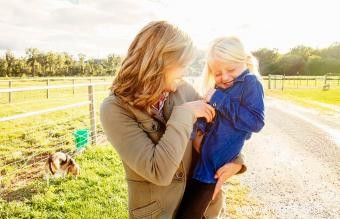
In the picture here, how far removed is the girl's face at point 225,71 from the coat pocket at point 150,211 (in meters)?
0.76

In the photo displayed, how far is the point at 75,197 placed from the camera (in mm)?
4957

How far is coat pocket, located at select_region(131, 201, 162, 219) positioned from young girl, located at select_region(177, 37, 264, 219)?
172mm

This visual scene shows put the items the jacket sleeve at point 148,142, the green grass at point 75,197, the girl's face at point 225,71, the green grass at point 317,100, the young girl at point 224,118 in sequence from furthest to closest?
the green grass at point 317,100
the green grass at point 75,197
the girl's face at point 225,71
the young girl at point 224,118
the jacket sleeve at point 148,142

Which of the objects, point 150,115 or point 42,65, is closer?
point 150,115

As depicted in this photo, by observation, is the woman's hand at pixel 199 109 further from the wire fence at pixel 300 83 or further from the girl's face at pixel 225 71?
the wire fence at pixel 300 83

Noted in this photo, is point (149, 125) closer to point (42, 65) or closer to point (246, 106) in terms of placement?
point (246, 106)

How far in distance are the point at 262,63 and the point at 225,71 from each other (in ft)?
234

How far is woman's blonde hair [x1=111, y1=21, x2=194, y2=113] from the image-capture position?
1598 mm

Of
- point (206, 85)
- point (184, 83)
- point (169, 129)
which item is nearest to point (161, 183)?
point (169, 129)

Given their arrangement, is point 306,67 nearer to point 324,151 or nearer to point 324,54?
point 324,54

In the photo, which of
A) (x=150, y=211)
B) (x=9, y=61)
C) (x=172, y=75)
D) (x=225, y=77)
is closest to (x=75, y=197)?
(x=225, y=77)

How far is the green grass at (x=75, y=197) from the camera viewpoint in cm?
446

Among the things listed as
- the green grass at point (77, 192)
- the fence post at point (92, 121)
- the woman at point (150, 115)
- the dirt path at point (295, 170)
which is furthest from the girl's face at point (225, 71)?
the fence post at point (92, 121)

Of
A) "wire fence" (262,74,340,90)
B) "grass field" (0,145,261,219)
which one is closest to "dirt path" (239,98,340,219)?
"grass field" (0,145,261,219)
